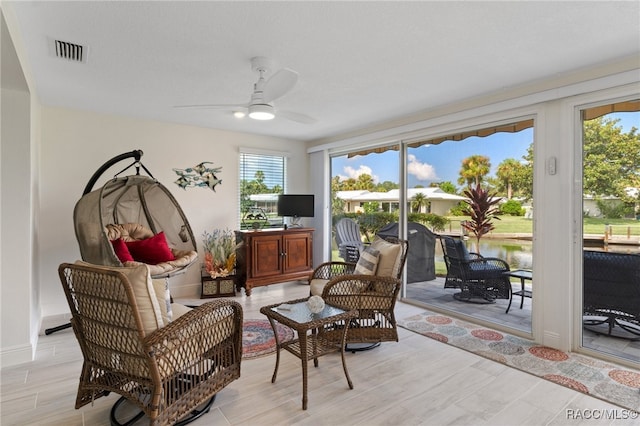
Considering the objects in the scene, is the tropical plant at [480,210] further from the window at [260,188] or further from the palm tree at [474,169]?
the window at [260,188]

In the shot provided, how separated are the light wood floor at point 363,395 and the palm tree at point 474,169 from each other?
74.3 inches

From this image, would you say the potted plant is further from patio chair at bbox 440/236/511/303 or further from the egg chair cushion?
patio chair at bbox 440/236/511/303

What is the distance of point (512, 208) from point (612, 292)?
108 centimetres

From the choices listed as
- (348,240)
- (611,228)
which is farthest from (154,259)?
(611,228)

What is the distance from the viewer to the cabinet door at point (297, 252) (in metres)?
5.18

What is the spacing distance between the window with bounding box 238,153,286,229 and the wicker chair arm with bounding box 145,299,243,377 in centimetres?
329

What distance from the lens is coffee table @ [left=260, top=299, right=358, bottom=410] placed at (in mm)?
2223

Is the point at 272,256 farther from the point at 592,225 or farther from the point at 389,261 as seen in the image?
the point at 592,225

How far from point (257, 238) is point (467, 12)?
12.1ft

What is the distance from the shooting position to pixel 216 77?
9.86ft

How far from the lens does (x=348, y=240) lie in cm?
551

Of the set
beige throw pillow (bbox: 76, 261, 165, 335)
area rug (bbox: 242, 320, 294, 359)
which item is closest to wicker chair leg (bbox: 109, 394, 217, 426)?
beige throw pillow (bbox: 76, 261, 165, 335)

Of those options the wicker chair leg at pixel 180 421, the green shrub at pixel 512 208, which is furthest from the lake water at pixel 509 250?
the wicker chair leg at pixel 180 421

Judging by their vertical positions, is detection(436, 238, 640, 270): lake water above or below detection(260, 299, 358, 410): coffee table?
above
